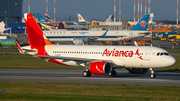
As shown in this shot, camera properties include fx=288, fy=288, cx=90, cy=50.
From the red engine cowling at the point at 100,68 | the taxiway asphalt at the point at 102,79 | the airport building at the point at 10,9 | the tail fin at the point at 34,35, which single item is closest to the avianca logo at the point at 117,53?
the red engine cowling at the point at 100,68

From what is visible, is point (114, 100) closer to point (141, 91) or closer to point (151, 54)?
point (141, 91)

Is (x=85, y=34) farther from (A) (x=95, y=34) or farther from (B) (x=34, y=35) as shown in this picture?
(B) (x=34, y=35)

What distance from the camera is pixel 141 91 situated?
2494 centimetres

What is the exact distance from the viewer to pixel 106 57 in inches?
1448

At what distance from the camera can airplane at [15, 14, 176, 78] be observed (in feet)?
114

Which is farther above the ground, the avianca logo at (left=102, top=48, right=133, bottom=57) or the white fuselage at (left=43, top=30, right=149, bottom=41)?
the white fuselage at (left=43, top=30, right=149, bottom=41)

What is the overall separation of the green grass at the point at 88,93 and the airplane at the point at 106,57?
7.97 metres

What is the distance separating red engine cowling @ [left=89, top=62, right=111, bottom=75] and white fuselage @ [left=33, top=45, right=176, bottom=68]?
4.53 feet

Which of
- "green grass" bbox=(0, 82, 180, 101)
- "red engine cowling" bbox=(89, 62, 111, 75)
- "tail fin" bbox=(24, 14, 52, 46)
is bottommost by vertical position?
"green grass" bbox=(0, 82, 180, 101)

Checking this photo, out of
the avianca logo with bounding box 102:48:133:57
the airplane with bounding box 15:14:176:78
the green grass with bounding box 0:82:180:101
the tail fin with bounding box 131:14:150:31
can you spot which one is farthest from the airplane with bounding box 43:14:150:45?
the green grass with bounding box 0:82:180:101

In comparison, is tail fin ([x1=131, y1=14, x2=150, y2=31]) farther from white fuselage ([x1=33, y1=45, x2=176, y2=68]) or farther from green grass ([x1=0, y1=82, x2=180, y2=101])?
green grass ([x1=0, y1=82, x2=180, y2=101])

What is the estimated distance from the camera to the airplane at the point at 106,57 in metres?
34.7

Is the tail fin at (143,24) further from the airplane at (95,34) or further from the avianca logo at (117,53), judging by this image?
the avianca logo at (117,53)

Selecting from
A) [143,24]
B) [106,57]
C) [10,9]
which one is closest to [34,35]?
[106,57]
